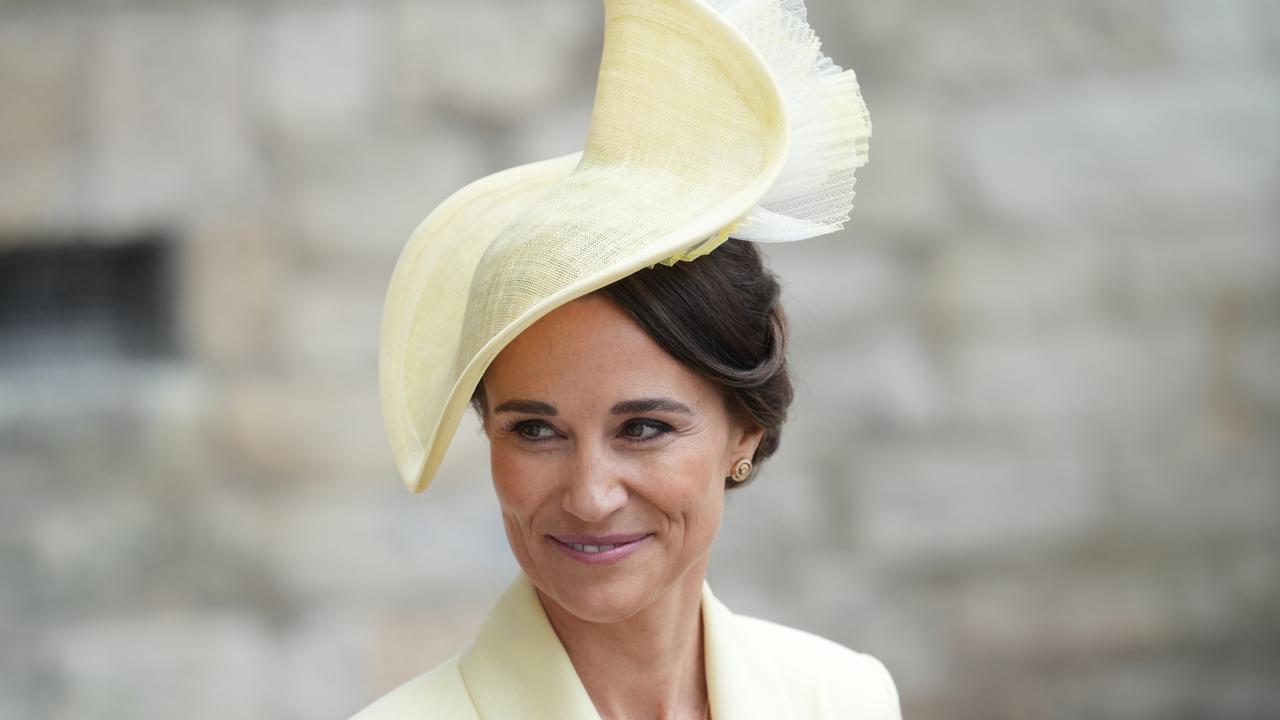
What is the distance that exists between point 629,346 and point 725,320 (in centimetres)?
13

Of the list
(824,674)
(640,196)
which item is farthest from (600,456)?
(824,674)

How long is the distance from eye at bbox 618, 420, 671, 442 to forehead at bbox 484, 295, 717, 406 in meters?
0.05

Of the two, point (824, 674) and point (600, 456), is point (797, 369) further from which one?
point (600, 456)

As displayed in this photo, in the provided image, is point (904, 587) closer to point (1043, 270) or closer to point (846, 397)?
point (846, 397)

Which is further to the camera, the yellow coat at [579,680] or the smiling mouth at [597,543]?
the yellow coat at [579,680]

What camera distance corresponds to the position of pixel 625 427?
168 cm

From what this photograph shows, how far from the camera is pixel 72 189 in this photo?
3.50 m

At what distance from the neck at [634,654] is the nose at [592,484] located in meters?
0.24

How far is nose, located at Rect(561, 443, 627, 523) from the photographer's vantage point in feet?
5.32

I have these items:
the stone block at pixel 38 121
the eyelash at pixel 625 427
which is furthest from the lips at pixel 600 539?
the stone block at pixel 38 121

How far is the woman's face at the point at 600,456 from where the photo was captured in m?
1.64

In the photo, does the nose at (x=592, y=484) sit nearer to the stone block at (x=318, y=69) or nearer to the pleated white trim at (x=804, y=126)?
the pleated white trim at (x=804, y=126)

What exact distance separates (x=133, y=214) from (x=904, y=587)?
2.09 m

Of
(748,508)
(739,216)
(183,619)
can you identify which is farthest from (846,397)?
(739,216)
